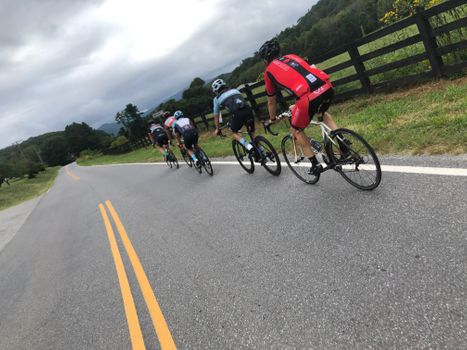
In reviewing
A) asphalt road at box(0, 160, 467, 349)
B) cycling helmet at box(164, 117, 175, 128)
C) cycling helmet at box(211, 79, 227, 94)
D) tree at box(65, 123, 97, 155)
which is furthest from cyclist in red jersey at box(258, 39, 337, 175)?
tree at box(65, 123, 97, 155)

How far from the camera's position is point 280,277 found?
345cm

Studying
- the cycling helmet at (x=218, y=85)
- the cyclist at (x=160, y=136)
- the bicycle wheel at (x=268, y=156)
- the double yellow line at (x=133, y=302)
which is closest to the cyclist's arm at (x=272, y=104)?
the bicycle wheel at (x=268, y=156)

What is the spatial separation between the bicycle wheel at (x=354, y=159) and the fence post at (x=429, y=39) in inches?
191

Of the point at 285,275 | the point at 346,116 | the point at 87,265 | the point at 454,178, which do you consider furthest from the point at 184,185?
the point at 454,178

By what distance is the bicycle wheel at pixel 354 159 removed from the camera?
413 centimetres

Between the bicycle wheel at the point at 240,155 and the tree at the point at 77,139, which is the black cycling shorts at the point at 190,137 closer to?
the bicycle wheel at the point at 240,155

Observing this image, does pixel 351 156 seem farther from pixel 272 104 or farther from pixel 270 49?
pixel 270 49

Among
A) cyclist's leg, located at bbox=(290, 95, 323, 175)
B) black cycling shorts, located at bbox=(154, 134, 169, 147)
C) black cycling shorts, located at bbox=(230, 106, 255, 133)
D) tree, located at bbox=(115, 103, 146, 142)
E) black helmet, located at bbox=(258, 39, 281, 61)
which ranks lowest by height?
cyclist's leg, located at bbox=(290, 95, 323, 175)

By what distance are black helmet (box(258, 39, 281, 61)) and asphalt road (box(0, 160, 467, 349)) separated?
222cm

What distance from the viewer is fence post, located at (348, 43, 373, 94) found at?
9023 mm

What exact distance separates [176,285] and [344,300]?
2191 mm

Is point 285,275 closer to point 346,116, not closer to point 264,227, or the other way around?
point 264,227

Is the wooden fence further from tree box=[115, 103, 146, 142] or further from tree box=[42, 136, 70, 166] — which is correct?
tree box=[42, 136, 70, 166]

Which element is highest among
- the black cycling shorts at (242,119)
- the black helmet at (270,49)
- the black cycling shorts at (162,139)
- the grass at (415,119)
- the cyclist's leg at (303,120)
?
the black helmet at (270,49)
